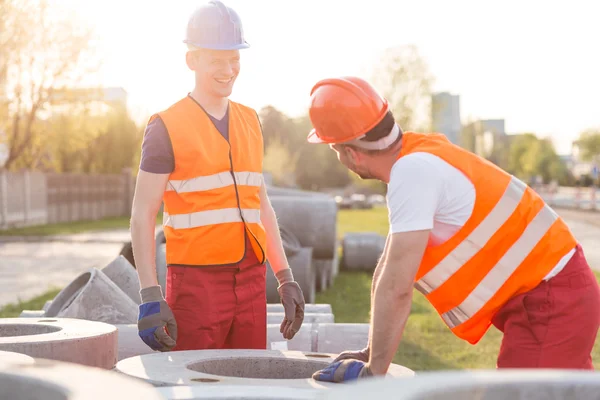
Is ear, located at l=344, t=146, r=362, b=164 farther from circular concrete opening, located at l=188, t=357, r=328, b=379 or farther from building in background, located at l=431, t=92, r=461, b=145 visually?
building in background, located at l=431, t=92, r=461, b=145

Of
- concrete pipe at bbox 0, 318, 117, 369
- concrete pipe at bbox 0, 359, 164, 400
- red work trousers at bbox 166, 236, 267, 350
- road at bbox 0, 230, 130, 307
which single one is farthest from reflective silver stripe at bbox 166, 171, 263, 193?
road at bbox 0, 230, 130, 307

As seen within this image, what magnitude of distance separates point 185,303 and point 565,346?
1577 millimetres

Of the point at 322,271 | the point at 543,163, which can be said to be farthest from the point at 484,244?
the point at 543,163

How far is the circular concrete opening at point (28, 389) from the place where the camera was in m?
1.71

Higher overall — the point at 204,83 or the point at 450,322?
the point at 204,83

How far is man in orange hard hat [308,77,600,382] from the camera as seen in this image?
3025 millimetres

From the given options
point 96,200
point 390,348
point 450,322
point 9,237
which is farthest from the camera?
point 96,200

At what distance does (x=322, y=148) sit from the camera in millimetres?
102312

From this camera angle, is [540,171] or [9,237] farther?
A: [540,171]

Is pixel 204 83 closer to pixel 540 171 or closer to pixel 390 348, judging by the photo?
pixel 390 348

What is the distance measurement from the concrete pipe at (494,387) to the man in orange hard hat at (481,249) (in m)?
1.25

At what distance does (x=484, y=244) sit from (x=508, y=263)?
0.11m

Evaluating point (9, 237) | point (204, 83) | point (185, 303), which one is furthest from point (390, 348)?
point (9, 237)

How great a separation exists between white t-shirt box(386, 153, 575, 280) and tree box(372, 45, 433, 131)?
2731 inches
